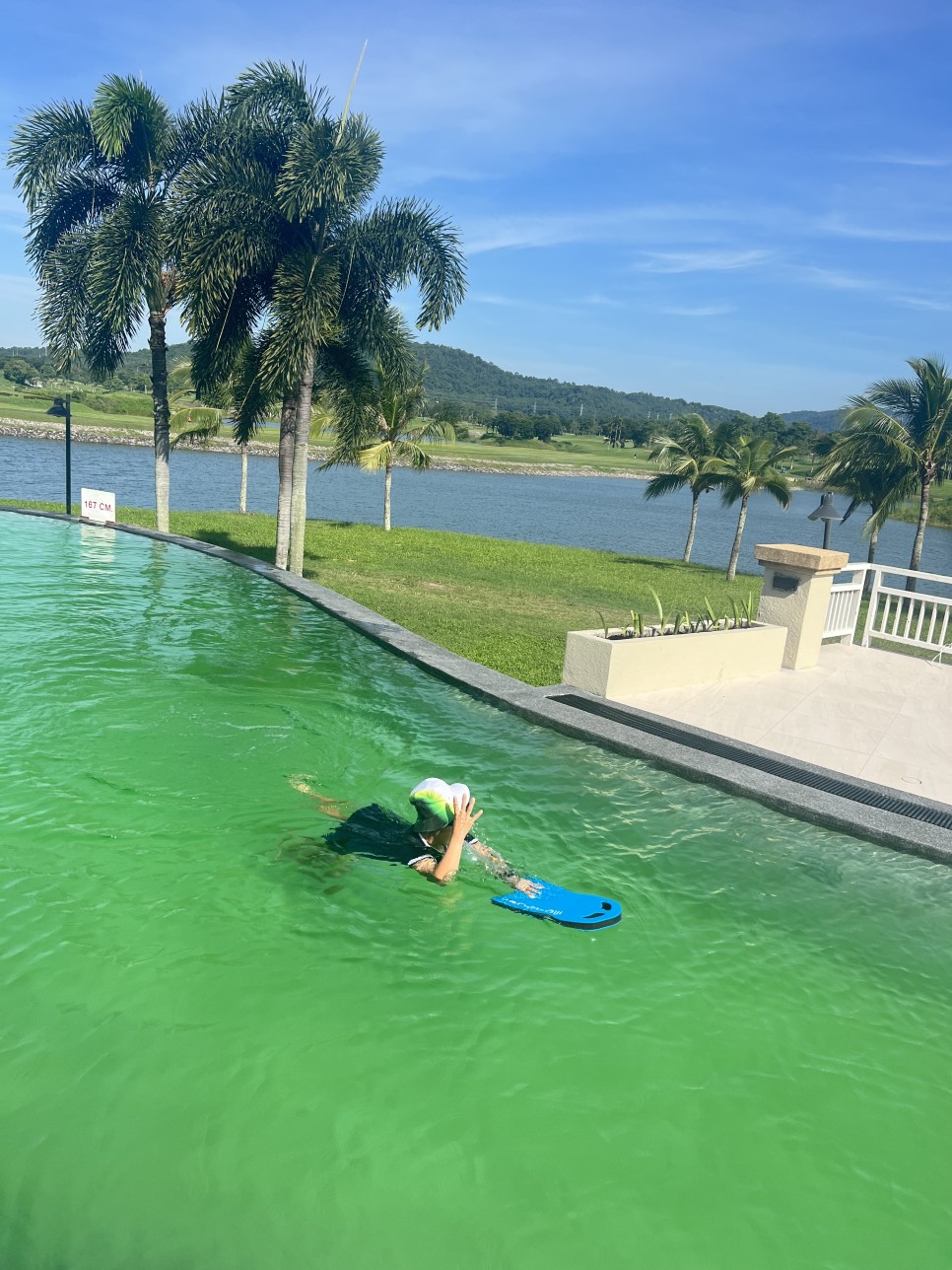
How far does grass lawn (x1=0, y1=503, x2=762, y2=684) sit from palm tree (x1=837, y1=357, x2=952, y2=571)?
4854 millimetres

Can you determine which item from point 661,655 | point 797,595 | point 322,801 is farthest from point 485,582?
point 322,801

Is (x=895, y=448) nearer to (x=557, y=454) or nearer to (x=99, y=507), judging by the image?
(x=99, y=507)

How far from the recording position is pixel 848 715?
416 inches

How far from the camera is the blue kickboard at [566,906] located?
Result: 607cm

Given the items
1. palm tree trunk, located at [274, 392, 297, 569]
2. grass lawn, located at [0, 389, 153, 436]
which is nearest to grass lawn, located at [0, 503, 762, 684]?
palm tree trunk, located at [274, 392, 297, 569]

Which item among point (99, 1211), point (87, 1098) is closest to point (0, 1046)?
point (87, 1098)

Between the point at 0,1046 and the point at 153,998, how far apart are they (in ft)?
2.55

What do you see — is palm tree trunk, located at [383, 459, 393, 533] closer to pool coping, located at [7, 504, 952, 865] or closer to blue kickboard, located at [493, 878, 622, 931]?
pool coping, located at [7, 504, 952, 865]

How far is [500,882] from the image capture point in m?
6.59

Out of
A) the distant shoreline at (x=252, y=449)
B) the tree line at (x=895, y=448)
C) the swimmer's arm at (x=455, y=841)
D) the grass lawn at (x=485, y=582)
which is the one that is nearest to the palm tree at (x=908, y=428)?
the tree line at (x=895, y=448)

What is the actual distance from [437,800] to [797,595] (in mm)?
7999

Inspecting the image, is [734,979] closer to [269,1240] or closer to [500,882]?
[500,882]

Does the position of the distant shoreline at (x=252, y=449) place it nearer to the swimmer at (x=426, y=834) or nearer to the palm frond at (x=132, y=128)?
the palm frond at (x=132, y=128)

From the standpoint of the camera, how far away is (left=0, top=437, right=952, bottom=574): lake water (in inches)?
1729
